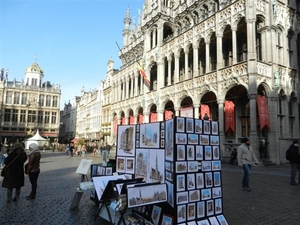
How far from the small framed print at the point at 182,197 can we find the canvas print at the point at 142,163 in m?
1.21

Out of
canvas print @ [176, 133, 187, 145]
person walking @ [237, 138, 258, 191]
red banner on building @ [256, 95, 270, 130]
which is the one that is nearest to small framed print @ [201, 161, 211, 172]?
canvas print @ [176, 133, 187, 145]

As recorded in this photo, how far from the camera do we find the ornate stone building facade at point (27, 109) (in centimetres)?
6812

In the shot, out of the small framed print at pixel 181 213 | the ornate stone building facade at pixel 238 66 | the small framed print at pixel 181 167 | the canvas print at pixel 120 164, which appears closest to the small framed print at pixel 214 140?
the small framed print at pixel 181 167

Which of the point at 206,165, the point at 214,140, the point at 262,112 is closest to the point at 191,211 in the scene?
the point at 206,165

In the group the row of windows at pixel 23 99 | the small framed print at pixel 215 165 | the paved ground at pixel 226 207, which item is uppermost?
the row of windows at pixel 23 99

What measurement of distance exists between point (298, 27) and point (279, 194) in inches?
777

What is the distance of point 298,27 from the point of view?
22297 millimetres

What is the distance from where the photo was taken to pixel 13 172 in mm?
7180

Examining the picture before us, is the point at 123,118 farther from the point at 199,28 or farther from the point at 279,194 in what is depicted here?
the point at 279,194

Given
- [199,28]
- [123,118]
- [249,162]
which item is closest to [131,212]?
[249,162]

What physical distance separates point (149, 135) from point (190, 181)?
1450 millimetres

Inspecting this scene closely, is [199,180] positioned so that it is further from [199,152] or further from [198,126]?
[198,126]

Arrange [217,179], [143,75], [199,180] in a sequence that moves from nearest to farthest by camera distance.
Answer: [199,180] < [217,179] < [143,75]

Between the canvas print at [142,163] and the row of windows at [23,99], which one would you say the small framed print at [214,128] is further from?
the row of windows at [23,99]
